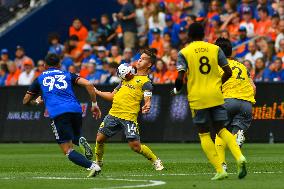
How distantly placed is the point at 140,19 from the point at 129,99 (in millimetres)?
18412

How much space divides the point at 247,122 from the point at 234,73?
38.4 inches

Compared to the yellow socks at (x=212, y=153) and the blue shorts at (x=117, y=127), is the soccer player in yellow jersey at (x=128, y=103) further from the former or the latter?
the yellow socks at (x=212, y=153)

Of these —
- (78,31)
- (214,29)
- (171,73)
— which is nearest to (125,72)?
(171,73)

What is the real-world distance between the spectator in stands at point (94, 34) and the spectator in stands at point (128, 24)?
1182 millimetres

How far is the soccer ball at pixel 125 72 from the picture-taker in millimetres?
17062

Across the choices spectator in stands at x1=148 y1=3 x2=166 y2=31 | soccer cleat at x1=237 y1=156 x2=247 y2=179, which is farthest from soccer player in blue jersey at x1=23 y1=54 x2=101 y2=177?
spectator in stands at x1=148 y1=3 x2=166 y2=31

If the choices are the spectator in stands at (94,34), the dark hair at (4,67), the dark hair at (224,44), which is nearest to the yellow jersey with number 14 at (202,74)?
the dark hair at (224,44)

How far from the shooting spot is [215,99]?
14.2 meters

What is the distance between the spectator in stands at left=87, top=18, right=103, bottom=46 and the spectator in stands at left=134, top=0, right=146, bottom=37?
1478mm

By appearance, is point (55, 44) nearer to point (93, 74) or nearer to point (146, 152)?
point (93, 74)

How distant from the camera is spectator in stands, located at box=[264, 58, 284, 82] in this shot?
91.5ft

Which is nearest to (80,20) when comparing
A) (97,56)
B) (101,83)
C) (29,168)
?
(97,56)

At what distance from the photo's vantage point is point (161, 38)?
33625 millimetres

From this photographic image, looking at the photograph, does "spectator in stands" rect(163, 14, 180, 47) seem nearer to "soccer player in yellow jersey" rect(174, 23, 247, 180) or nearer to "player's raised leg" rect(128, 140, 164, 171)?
"player's raised leg" rect(128, 140, 164, 171)
